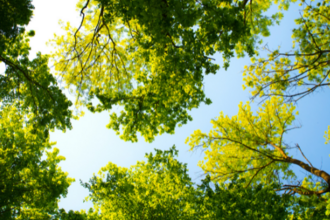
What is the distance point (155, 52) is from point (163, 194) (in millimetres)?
4891

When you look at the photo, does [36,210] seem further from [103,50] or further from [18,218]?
[103,50]

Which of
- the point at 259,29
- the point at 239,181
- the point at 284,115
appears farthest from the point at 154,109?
the point at 284,115

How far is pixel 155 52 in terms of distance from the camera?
19.1ft

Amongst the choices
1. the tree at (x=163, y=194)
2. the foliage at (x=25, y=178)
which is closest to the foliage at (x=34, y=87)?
the foliage at (x=25, y=178)

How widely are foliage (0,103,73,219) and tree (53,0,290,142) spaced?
279 cm

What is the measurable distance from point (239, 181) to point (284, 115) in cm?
596

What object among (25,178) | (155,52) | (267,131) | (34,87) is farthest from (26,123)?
(267,131)

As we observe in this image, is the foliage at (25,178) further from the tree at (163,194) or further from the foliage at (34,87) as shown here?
the tree at (163,194)

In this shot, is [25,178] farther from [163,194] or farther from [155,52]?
[155,52]

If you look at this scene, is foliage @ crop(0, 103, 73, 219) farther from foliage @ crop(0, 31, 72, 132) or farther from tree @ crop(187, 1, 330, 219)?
tree @ crop(187, 1, 330, 219)

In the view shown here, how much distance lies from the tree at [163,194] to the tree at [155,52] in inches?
54.9

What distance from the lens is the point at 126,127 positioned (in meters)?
6.91

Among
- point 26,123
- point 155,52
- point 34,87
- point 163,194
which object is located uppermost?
point 155,52

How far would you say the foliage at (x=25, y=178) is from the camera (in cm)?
598
